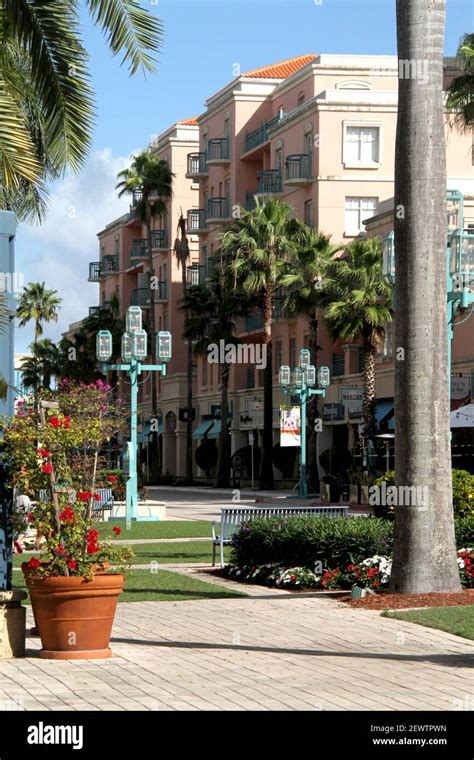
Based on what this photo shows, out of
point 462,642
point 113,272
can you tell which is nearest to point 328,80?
point 113,272

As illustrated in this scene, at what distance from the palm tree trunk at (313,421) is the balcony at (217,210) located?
1899 centimetres

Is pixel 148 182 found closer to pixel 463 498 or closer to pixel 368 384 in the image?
pixel 368 384

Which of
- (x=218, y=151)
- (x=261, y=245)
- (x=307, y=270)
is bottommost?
(x=307, y=270)

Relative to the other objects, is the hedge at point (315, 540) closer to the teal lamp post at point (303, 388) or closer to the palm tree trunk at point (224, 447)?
the teal lamp post at point (303, 388)

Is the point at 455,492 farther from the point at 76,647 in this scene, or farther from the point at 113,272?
the point at 113,272

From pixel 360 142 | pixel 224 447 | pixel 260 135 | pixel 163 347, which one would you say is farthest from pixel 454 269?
pixel 260 135

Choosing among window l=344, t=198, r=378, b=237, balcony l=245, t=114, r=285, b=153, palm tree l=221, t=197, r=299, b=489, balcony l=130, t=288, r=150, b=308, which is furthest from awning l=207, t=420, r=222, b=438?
palm tree l=221, t=197, r=299, b=489

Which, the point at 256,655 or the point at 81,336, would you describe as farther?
the point at 81,336

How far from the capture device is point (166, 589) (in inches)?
659

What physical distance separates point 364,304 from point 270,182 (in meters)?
22.4

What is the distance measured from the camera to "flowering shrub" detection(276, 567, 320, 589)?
1642 centimetres

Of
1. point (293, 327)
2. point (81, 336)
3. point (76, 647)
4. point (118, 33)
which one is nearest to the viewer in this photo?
point (76, 647)

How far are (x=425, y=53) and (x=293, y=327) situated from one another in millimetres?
52857

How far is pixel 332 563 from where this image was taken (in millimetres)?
16625
